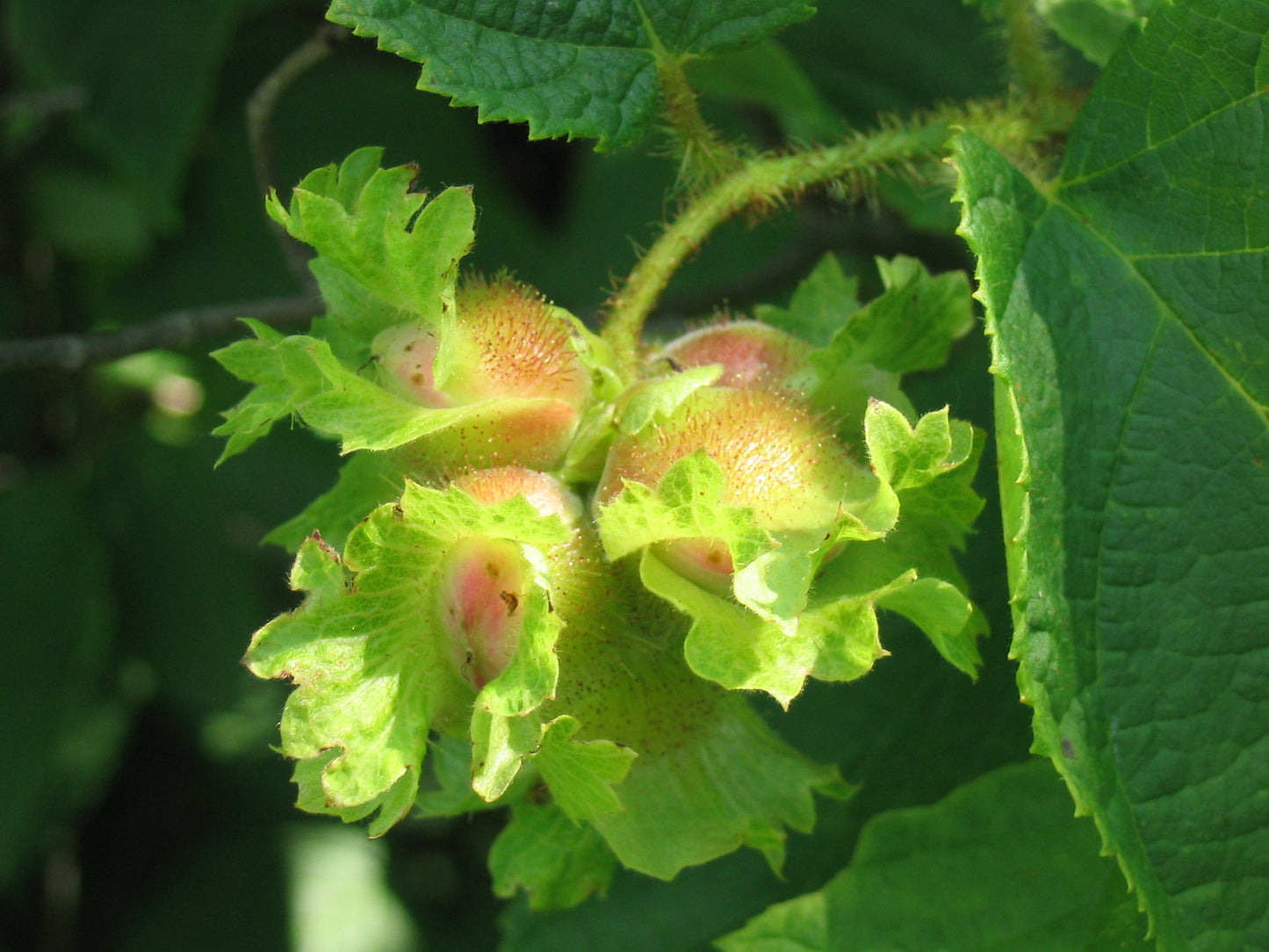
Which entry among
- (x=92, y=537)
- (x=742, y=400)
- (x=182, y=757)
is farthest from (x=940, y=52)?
(x=182, y=757)

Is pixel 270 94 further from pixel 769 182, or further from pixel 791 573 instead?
pixel 791 573

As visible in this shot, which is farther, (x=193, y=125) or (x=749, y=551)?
(x=193, y=125)

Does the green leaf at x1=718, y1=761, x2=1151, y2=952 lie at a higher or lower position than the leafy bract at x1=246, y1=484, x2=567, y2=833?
lower

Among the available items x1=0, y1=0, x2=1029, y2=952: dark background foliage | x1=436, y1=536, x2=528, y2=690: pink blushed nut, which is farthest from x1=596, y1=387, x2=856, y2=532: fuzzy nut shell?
x1=0, y1=0, x2=1029, y2=952: dark background foliage

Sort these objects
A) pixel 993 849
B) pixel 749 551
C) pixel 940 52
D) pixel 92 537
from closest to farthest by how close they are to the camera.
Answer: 1. pixel 749 551
2. pixel 993 849
3. pixel 940 52
4. pixel 92 537

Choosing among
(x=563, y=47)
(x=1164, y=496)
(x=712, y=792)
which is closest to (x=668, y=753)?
(x=712, y=792)

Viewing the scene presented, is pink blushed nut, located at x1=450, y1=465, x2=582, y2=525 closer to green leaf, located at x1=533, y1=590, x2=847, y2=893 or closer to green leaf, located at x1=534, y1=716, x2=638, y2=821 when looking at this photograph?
green leaf, located at x1=533, y1=590, x2=847, y2=893

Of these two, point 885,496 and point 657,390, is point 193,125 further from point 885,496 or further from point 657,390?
point 885,496
